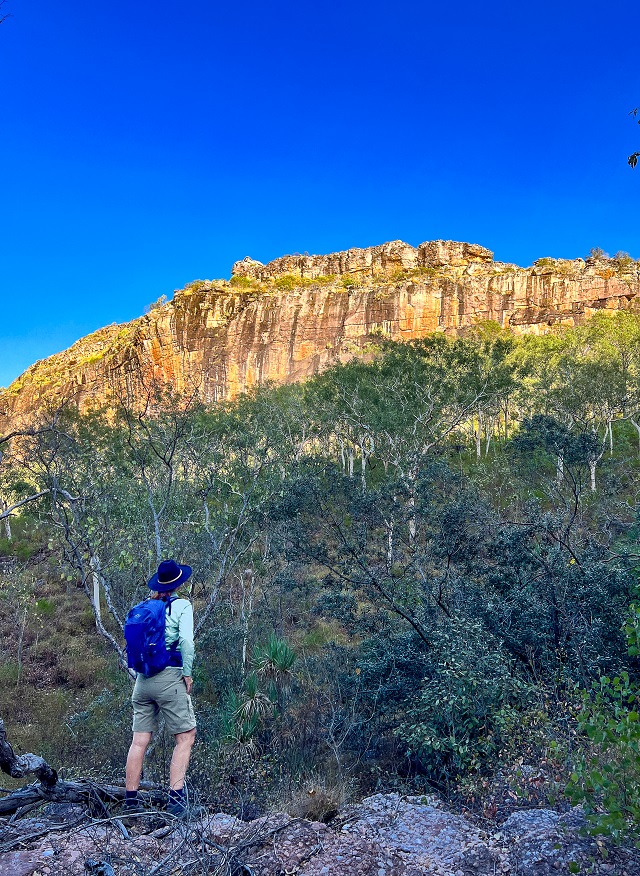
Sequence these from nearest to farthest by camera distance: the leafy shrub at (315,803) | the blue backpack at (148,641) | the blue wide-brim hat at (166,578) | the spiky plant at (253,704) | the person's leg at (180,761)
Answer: the person's leg at (180,761) → the blue backpack at (148,641) → the blue wide-brim hat at (166,578) → the leafy shrub at (315,803) → the spiky plant at (253,704)

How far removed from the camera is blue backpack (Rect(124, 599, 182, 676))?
11.5ft

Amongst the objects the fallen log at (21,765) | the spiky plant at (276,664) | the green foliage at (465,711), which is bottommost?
the spiky plant at (276,664)

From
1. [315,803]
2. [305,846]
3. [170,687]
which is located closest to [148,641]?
[170,687]

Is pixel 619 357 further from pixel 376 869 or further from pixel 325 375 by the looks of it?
pixel 376 869

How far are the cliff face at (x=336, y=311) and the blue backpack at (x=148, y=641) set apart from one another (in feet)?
164

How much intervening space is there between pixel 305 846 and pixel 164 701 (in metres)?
1.26

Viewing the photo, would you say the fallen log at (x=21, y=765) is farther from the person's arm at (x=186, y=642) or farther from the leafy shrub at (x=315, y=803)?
the leafy shrub at (x=315, y=803)

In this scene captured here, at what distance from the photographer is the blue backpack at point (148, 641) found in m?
3.51

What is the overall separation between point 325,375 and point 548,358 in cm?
1231

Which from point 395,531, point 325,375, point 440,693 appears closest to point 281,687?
point 395,531

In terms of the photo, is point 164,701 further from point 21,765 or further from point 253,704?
point 253,704

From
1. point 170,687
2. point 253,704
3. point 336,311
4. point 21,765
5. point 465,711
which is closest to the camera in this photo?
point 21,765

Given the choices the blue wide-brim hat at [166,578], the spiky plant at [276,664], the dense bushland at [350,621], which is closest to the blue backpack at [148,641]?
the blue wide-brim hat at [166,578]

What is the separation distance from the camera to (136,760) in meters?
3.45
